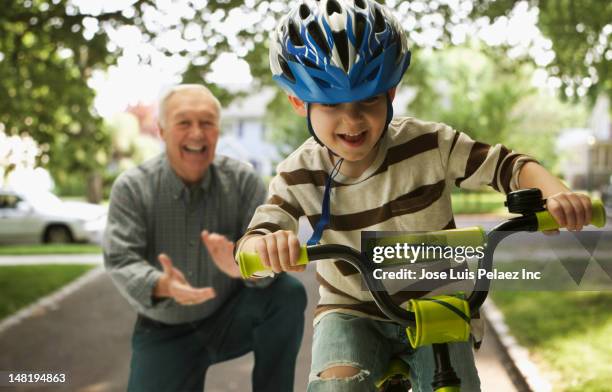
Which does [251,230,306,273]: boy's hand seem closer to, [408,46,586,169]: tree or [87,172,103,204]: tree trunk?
[408,46,586,169]: tree

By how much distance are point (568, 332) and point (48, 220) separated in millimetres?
7837

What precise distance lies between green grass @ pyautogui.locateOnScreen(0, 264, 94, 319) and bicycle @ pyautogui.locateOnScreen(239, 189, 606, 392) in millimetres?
5229

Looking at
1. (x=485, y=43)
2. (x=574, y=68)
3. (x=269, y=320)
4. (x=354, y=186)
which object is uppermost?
(x=485, y=43)

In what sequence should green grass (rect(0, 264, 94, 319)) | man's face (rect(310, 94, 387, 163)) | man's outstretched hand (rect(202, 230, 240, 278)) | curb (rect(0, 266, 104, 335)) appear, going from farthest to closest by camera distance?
green grass (rect(0, 264, 94, 319)) → curb (rect(0, 266, 104, 335)) → man's outstretched hand (rect(202, 230, 240, 278)) → man's face (rect(310, 94, 387, 163))

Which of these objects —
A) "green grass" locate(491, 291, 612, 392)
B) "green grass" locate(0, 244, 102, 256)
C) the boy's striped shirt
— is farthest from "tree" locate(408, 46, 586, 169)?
"green grass" locate(0, 244, 102, 256)

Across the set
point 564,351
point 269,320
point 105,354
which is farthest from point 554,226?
point 105,354

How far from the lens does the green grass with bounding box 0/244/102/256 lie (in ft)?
29.2

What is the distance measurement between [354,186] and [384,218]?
85 mm

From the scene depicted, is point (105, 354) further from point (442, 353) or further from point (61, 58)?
point (442, 353)

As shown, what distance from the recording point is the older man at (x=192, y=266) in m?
1.99

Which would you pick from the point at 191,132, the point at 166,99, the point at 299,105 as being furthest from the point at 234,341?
the point at 299,105

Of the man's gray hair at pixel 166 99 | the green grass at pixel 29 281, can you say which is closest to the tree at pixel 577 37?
the man's gray hair at pixel 166 99

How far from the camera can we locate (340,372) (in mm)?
1181

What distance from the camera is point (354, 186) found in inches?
50.2
